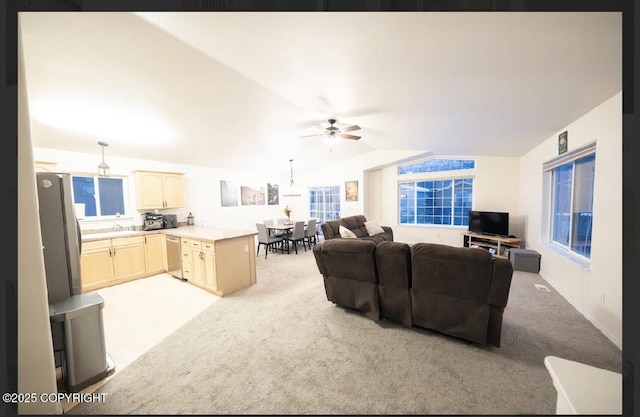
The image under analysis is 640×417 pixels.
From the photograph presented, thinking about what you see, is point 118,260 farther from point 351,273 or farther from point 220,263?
point 351,273

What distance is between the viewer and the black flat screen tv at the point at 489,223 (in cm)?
479

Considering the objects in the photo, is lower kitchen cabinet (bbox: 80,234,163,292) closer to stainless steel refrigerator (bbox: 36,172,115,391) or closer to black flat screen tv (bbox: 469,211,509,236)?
stainless steel refrigerator (bbox: 36,172,115,391)

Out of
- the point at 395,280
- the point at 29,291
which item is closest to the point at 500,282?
the point at 395,280

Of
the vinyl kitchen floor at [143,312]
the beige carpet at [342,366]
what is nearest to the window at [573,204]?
the beige carpet at [342,366]

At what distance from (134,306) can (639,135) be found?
227 inches

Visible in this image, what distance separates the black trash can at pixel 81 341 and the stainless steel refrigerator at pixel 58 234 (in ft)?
A: 0.49

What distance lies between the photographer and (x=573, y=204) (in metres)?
3.22

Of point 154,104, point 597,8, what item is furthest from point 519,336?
point 154,104

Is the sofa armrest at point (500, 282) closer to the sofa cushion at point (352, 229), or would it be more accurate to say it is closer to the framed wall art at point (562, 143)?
A: the framed wall art at point (562, 143)

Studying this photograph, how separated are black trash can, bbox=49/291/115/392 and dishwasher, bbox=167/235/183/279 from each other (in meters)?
2.20

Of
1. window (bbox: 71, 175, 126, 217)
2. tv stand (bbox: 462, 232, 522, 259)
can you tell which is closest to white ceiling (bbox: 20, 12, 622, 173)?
window (bbox: 71, 175, 126, 217)

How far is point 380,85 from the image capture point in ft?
7.89
